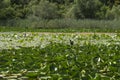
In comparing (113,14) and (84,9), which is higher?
(84,9)

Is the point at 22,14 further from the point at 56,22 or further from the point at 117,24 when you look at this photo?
the point at 117,24

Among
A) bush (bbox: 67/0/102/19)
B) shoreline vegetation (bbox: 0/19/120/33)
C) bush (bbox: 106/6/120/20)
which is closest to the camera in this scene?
shoreline vegetation (bbox: 0/19/120/33)

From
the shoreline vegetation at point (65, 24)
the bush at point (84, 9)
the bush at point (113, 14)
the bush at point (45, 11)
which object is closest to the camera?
the shoreline vegetation at point (65, 24)

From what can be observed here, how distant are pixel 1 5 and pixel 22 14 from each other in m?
4.01

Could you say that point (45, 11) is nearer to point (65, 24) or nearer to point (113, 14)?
point (65, 24)

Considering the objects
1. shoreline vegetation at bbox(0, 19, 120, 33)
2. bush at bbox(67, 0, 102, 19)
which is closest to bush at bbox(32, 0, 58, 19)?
bush at bbox(67, 0, 102, 19)

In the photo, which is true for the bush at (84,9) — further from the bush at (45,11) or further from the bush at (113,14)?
the bush at (113,14)

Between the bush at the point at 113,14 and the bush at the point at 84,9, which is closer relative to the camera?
the bush at the point at 113,14

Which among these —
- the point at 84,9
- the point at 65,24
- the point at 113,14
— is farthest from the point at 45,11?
the point at 113,14

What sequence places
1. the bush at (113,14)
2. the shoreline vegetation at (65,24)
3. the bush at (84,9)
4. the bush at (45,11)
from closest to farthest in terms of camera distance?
the shoreline vegetation at (65,24), the bush at (113,14), the bush at (84,9), the bush at (45,11)

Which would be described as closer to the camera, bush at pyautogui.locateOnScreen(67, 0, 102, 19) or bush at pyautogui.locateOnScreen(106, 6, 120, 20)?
bush at pyautogui.locateOnScreen(106, 6, 120, 20)

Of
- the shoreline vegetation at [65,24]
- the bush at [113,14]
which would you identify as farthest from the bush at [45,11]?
the bush at [113,14]

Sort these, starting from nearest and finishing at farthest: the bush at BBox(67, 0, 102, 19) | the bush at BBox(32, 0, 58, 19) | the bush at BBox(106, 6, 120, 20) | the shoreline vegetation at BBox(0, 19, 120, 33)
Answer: the shoreline vegetation at BBox(0, 19, 120, 33), the bush at BBox(106, 6, 120, 20), the bush at BBox(67, 0, 102, 19), the bush at BBox(32, 0, 58, 19)

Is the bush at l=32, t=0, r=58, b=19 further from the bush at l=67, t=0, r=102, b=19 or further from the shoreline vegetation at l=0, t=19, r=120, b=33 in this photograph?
the shoreline vegetation at l=0, t=19, r=120, b=33
